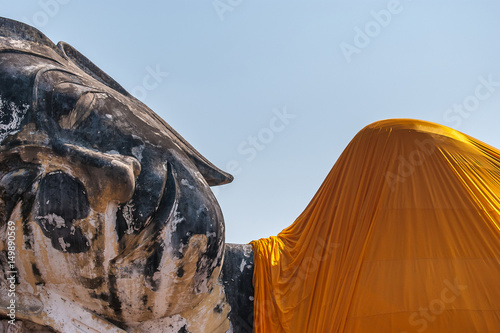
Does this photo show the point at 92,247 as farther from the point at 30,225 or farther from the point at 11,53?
the point at 11,53

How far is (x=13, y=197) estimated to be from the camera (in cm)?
348

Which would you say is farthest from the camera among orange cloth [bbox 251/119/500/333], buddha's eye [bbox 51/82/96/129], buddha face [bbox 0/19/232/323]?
orange cloth [bbox 251/119/500/333]

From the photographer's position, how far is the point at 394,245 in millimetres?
3934

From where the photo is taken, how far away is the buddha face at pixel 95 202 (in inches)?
138

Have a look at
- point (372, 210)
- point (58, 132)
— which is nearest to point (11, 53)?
point (58, 132)

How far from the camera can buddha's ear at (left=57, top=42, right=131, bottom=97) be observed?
14.8 ft

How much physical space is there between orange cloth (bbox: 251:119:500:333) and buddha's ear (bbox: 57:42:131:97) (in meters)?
1.61

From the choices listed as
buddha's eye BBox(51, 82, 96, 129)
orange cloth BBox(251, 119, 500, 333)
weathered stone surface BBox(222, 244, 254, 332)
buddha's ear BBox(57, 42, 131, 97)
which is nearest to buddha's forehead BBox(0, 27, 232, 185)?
buddha's eye BBox(51, 82, 96, 129)

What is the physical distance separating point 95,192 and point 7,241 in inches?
23.9

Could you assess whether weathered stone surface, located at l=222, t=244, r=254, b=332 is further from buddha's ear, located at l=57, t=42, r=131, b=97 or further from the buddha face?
buddha's ear, located at l=57, t=42, r=131, b=97

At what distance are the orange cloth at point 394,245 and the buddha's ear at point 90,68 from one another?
1.61 meters

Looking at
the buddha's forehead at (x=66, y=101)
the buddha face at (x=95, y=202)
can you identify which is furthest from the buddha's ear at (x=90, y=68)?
the buddha face at (x=95, y=202)

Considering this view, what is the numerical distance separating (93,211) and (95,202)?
59 millimetres

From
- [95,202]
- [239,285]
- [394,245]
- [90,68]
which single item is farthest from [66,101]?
[394,245]
